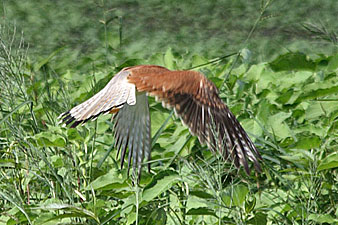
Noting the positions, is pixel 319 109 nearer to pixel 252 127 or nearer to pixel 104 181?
pixel 252 127

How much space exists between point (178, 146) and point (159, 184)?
2.08ft

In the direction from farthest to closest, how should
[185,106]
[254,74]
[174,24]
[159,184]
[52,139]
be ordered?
[174,24], [254,74], [185,106], [52,139], [159,184]

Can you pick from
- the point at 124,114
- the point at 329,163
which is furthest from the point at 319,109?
the point at 124,114

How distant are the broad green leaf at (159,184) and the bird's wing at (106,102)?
392 mm

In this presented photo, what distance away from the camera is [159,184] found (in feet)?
8.40

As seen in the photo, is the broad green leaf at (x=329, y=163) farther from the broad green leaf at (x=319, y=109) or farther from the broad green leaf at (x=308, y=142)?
the broad green leaf at (x=319, y=109)

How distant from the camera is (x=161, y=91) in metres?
2.99

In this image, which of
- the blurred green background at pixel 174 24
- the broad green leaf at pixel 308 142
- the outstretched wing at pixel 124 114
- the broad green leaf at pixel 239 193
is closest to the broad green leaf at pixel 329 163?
the broad green leaf at pixel 308 142

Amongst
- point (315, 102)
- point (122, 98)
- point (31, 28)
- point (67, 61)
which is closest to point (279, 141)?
point (315, 102)

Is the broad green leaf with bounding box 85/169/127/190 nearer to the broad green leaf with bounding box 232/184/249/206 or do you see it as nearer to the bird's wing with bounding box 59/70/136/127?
the bird's wing with bounding box 59/70/136/127

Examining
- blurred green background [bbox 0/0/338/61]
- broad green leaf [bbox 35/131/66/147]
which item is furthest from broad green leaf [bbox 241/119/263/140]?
blurred green background [bbox 0/0/338/61]

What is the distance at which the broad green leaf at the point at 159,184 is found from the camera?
2539mm

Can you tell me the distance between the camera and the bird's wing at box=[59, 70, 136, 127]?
2.87 meters

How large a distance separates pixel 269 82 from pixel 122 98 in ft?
3.71
